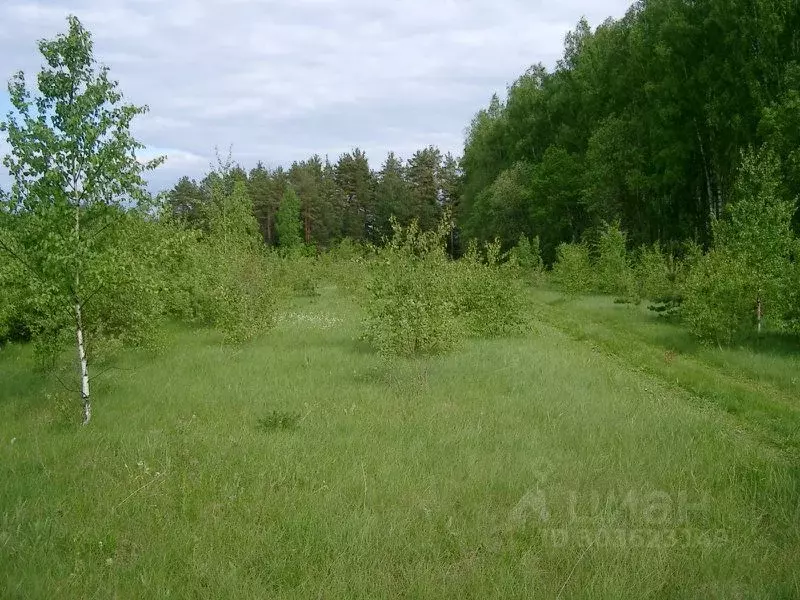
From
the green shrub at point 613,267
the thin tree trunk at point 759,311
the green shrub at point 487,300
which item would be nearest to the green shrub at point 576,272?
the green shrub at point 613,267

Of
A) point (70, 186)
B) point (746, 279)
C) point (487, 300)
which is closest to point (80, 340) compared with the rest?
point (70, 186)

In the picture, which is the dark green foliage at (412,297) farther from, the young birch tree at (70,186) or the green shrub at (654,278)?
the green shrub at (654,278)

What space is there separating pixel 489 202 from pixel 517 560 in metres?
55.9

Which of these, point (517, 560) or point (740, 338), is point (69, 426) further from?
point (740, 338)

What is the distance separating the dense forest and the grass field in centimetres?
1092

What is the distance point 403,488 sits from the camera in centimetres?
648

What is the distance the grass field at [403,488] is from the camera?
15.9 feet

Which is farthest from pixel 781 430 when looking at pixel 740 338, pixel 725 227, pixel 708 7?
pixel 708 7

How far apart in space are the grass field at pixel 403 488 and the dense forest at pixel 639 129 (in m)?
10.9

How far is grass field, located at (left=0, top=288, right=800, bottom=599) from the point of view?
4840mm

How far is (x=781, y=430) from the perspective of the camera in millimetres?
9039

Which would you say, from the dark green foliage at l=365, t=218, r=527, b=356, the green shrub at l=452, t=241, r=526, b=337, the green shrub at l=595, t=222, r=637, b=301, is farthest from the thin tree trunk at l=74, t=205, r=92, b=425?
the green shrub at l=595, t=222, r=637, b=301

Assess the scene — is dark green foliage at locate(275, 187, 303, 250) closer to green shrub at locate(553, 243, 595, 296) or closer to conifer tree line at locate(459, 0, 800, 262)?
conifer tree line at locate(459, 0, 800, 262)

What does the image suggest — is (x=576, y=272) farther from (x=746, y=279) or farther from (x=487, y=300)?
(x=746, y=279)
